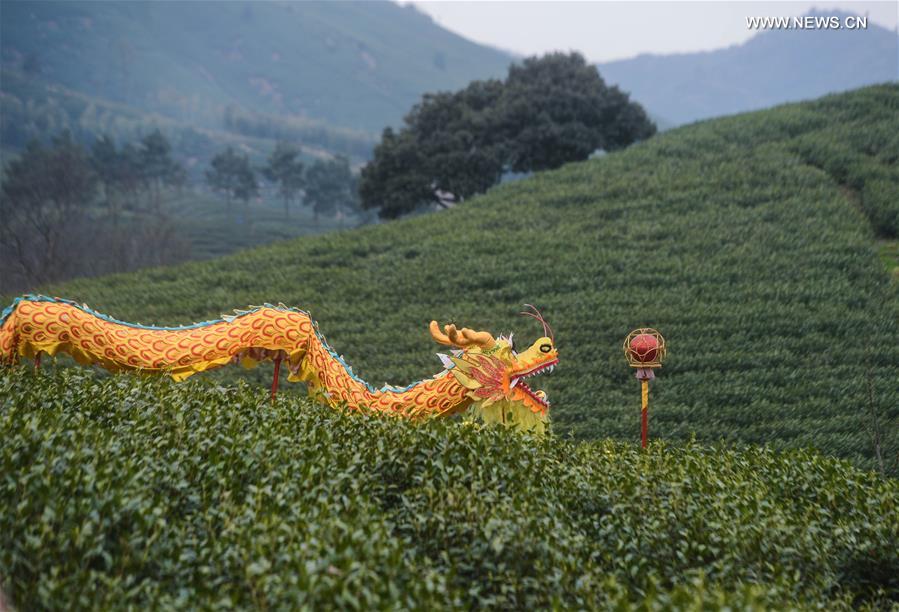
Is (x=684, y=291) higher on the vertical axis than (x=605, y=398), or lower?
higher

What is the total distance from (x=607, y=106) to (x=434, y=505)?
90.3ft

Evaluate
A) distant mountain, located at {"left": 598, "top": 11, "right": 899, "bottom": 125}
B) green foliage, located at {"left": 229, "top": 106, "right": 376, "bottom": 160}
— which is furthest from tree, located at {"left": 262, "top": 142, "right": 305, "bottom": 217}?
distant mountain, located at {"left": 598, "top": 11, "right": 899, "bottom": 125}

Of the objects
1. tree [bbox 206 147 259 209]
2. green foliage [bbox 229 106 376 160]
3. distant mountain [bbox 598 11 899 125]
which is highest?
distant mountain [bbox 598 11 899 125]

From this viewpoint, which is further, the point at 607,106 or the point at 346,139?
the point at 346,139

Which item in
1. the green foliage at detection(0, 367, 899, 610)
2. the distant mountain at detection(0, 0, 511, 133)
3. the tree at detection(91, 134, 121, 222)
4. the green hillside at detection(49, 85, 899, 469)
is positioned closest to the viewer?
the green foliage at detection(0, 367, 899, 610)

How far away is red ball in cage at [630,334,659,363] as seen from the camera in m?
7.84

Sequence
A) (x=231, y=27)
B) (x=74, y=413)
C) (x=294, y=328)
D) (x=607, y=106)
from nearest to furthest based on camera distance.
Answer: (x=74, y=413), (x=294, y=328), (x=607, y=106), (x=231, y=27)

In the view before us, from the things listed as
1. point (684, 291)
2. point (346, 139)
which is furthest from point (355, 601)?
point (346, 139)

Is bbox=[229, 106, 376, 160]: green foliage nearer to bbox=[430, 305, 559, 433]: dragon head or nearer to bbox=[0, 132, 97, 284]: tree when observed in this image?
bbox=[0, 132, 97, 284]: tree

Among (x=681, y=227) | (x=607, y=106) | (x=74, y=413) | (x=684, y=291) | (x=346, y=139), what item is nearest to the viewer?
(x=74, y=413)

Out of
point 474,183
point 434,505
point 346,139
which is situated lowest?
point 346,139

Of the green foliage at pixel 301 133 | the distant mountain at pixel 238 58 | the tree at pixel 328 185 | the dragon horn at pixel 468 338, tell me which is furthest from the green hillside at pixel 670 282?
the green foliage at pixel 301 133

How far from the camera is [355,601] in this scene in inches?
155

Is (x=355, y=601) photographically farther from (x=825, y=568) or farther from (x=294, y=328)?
(x=294, y=328)
